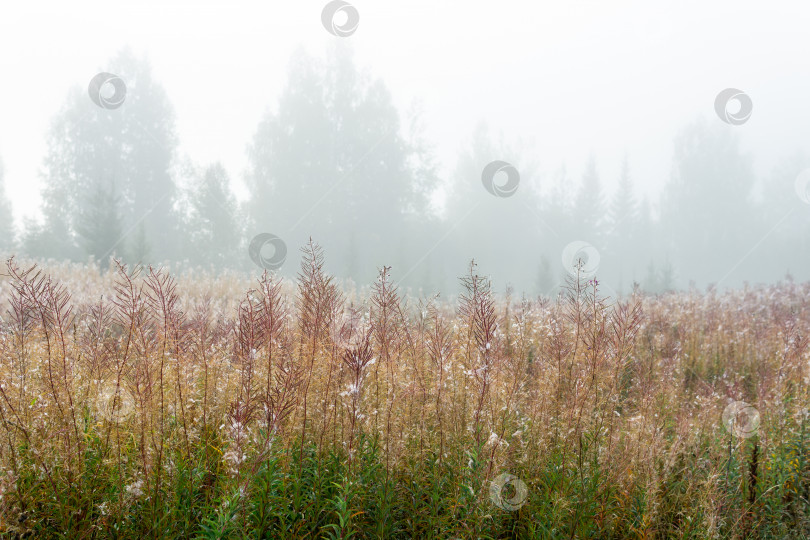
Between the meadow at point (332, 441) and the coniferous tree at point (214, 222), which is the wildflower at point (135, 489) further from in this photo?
the coniferous tree at point (214, 222)

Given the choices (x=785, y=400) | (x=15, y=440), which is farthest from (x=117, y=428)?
(x=785, y=400)

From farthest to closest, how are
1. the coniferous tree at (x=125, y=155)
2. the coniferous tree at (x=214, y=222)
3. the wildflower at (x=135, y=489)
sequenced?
the coniferous tree at (x=125, y=155) < the coniferous tree at (x=214, y=222) < the wildflower at (x=135, y=489)

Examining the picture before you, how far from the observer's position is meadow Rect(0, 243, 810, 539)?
2764 millimetres

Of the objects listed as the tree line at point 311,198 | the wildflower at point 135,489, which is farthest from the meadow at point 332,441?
the tree line at point 311,198

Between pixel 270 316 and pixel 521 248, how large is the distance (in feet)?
131

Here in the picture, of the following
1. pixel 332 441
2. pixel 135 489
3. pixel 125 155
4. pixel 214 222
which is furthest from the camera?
pixel 125 155

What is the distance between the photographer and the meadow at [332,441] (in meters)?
2.76

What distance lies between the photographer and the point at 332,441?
3516 mm

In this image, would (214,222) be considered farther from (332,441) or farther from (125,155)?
(332,441)

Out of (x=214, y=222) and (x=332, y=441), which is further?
(x=214, y=222)

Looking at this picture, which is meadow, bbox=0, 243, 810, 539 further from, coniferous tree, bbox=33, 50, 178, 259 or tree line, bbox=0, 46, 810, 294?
coniferous tree, bbox=33, 50, 178, 259

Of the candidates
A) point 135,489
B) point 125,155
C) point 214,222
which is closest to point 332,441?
point 135,489

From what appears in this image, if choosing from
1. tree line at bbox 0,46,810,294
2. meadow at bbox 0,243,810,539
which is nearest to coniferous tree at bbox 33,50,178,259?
tree line at bbox 0,46,810,294

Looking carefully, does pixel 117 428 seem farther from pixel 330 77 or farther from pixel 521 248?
pixel 521 248
